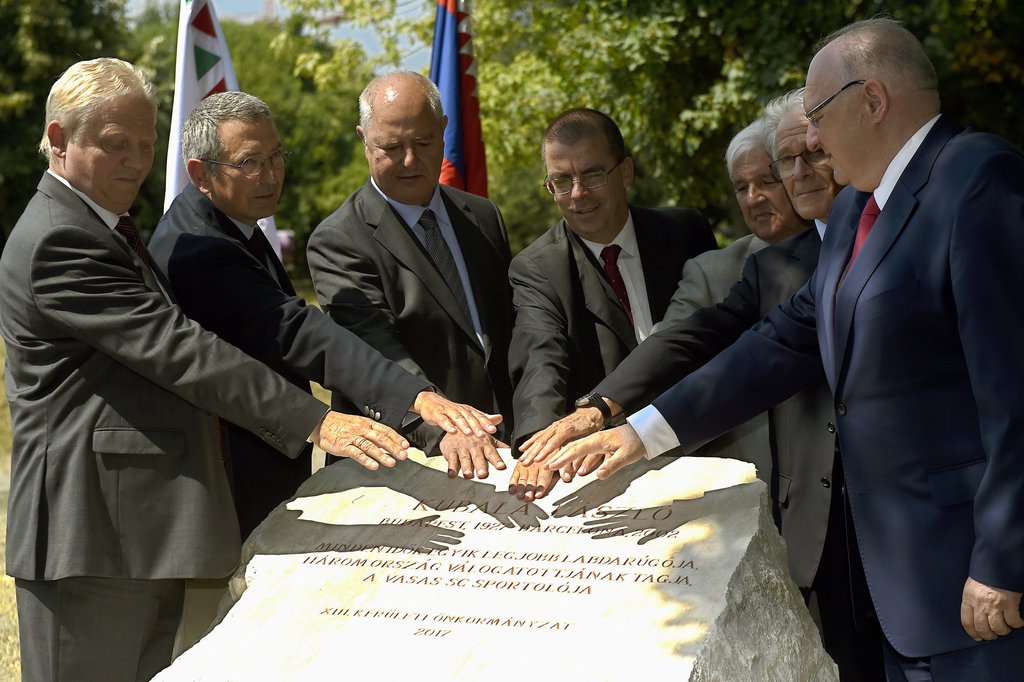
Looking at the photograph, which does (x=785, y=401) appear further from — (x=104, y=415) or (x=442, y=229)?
(x=104, y=415)

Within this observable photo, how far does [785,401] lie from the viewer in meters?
3.81

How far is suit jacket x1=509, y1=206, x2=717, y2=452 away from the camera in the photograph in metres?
4.32

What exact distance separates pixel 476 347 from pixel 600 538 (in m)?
1.33

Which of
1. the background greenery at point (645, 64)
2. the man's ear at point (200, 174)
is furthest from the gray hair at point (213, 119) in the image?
the background greenery at point (645, 64)

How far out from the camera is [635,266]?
15.4 ft

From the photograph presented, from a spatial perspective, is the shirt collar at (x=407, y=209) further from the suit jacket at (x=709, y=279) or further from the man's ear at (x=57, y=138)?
the man's ear at (x=57, y=138)

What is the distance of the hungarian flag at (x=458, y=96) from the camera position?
7.30 meters

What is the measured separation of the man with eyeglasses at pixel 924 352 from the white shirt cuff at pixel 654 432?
2.11ft

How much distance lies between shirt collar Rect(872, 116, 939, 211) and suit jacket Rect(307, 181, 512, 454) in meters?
1.86

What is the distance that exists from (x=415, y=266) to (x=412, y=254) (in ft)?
0.18

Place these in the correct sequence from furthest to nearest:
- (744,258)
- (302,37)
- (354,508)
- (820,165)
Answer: (302,37)
(744,258)
(820,165)
(354,508)

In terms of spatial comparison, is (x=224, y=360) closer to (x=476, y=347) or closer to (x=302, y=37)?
(x=476, y=347)

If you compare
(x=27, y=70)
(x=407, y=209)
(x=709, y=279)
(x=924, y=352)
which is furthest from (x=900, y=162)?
(x=27, y=70)

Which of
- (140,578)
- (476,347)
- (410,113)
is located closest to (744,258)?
(476,347)
